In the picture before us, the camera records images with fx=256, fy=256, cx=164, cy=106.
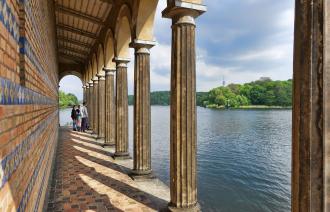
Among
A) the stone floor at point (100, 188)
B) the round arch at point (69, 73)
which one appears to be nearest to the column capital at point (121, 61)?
the stone floor at point (100, 188)

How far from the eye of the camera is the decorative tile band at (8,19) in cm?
161

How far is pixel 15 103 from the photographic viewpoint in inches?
74.7

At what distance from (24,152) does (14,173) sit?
0.46 metres

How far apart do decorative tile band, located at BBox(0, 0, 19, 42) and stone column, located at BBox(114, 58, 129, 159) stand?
651cm

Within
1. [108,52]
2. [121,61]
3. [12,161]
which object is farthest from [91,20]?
[12,161]

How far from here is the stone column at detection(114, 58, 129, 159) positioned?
869 centimetres

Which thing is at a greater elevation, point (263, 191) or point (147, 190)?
point (147, 190)

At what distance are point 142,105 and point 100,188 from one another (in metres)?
2.25

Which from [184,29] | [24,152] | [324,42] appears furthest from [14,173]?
[184,29]

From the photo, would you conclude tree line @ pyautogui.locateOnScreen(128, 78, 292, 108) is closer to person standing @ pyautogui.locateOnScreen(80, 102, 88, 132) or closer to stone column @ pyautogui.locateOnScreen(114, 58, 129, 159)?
person standing @ pyautogui.locateOnScreen(80, 102, 88, 132)

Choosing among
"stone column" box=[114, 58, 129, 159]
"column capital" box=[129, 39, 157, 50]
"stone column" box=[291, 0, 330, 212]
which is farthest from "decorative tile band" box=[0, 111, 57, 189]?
"stone column" box=[114, 58, 129, 159]

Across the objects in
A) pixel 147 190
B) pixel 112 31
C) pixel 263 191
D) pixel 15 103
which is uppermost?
pixel 112 31

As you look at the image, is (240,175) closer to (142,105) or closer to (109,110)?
(109,110)

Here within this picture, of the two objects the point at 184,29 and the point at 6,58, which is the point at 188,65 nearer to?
the point at 184,29
